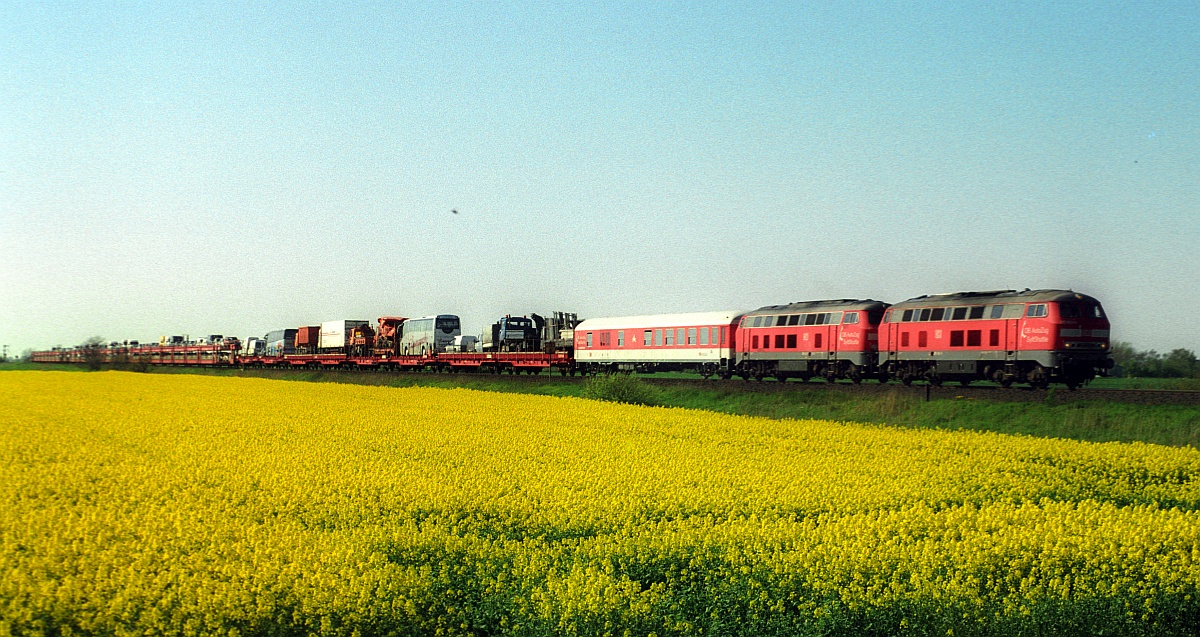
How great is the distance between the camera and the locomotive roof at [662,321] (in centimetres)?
4841

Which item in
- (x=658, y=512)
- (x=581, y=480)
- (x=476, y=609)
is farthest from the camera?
(x=581, y=480)

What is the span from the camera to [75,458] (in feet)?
51.2

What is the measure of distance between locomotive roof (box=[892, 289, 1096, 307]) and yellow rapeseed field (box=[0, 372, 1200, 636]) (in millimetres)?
14718

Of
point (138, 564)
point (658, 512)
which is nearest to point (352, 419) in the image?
point (658, 512)

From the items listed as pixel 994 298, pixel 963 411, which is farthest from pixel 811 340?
pixel 963 411

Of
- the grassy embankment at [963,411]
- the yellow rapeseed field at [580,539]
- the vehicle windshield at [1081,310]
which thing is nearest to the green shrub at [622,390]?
the grassy embankment at [963,411]

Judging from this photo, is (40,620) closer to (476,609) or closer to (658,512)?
(476,609)

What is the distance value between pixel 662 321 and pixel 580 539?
42.6 metres

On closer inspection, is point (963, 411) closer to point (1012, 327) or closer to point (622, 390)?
point (1012, 327)

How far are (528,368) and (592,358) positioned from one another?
3978mm

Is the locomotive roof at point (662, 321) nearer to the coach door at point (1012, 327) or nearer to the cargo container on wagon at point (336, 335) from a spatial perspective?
the coach door at point (1012, 327)

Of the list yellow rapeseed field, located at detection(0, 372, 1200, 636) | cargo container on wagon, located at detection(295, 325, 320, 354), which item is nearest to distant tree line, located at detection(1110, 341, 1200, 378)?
yellow rapeseed field, located at detection(0, 372, 1200, 636)

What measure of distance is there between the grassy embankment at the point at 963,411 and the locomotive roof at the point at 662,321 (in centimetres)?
838

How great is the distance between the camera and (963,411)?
28891mm
